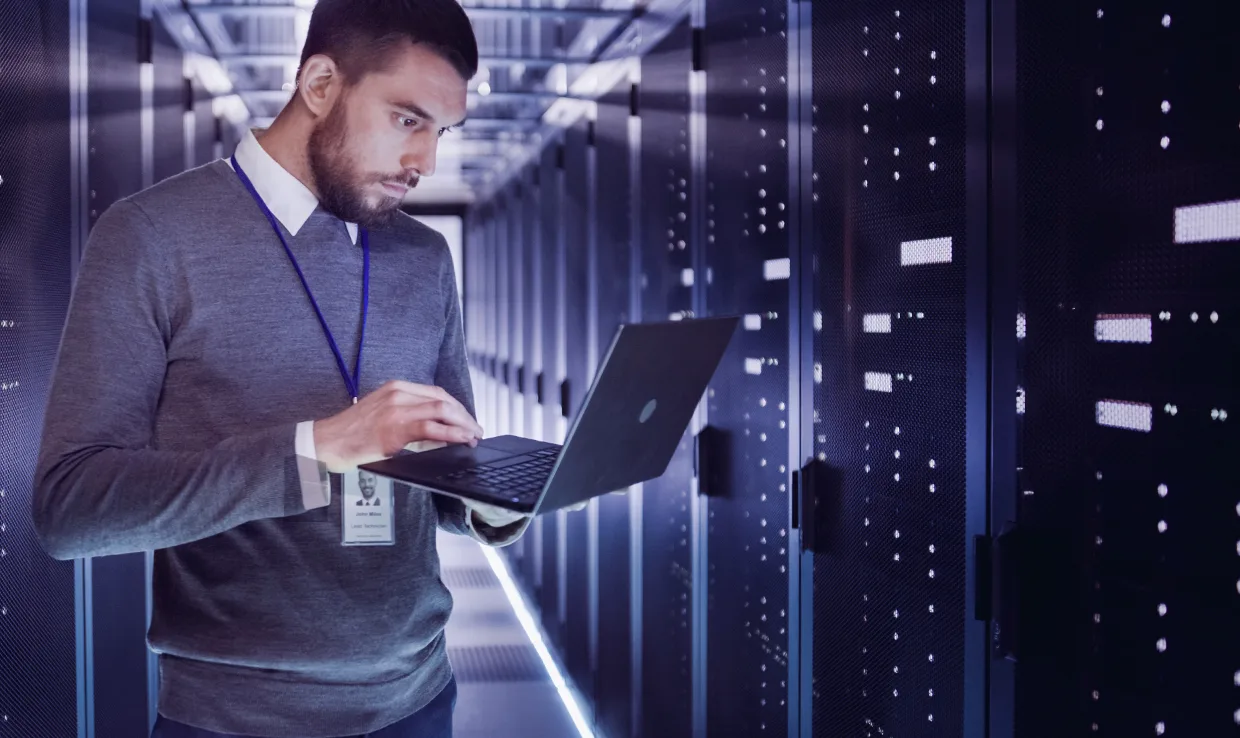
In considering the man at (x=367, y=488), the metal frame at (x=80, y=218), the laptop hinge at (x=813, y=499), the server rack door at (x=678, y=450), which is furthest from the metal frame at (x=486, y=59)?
the man at (x=367, y=488)

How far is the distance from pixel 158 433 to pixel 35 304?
97 cm

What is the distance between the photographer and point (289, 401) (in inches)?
50.9

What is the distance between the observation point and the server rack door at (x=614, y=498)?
3.47 meters

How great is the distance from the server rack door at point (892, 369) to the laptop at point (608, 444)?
1.50ft

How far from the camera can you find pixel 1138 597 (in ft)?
3.65

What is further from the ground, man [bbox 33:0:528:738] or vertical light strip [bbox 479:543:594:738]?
man [bbox 33:0:528:738]

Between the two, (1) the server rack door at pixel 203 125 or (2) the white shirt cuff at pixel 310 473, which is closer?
(2) the white shirt cuff at pixel 310 473

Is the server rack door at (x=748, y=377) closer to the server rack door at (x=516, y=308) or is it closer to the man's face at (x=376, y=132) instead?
the man's face at (x=376, y=132)

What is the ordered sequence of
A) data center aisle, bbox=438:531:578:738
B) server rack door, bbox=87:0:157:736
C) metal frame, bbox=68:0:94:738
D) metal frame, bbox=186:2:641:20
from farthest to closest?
data center aisle, bbox=438:531:578:738 → metal frame, bbox=186:2:641:20 → server rack door, bbox=87:0:157:736 → metal frame, bbox=68:0:94:738

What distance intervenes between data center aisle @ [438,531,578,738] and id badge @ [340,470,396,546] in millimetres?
2926

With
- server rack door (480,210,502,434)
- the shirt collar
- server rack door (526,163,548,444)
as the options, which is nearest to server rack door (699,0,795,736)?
the shirt collar

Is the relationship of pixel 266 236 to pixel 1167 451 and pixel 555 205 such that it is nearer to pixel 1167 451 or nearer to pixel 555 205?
pixel 1167 451

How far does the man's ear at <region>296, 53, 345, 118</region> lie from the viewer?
1407 millimetres

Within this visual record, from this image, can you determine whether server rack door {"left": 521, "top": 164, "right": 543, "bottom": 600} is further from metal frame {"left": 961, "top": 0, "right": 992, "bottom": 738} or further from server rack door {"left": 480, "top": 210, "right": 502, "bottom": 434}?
metal frame {"left": 961, "top": 0, "right": 992, "bottom": 738}
